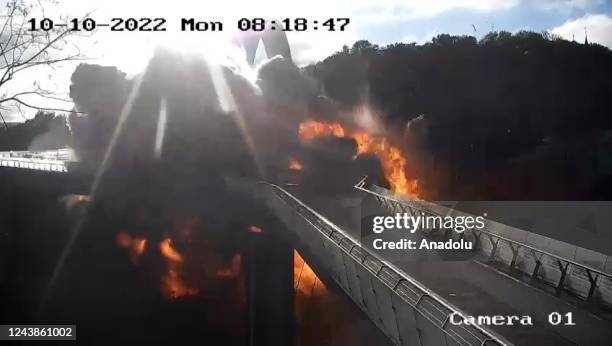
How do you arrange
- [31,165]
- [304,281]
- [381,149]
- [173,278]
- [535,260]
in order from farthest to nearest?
[381,149] < [31,165] < [173,278] < [304,281] < [535,260]

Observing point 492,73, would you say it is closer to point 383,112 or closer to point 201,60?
point 383,112

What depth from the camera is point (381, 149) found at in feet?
166

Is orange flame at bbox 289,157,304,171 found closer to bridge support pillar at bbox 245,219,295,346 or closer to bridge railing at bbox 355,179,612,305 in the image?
bridge support pillar at bbox 245,219,295,346

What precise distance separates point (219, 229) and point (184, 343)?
704cm

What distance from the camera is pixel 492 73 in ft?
191

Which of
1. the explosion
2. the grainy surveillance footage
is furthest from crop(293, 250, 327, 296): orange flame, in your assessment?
the explosion

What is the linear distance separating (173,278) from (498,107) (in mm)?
43154

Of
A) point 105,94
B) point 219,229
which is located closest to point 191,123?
point 105,94

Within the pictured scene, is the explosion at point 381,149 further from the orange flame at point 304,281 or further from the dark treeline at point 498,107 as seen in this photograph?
the orange flame at point 304,281

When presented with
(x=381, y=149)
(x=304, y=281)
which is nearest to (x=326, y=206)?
(x=304, y=281)

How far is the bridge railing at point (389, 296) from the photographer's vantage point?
8.56 meters

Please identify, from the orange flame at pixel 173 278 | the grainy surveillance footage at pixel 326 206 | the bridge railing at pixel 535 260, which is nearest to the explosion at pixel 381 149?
the grainy surveillance footage at pixel 326 206

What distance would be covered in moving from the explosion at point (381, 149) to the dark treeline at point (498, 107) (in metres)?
2.20

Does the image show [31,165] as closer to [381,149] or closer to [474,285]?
[474,285]
